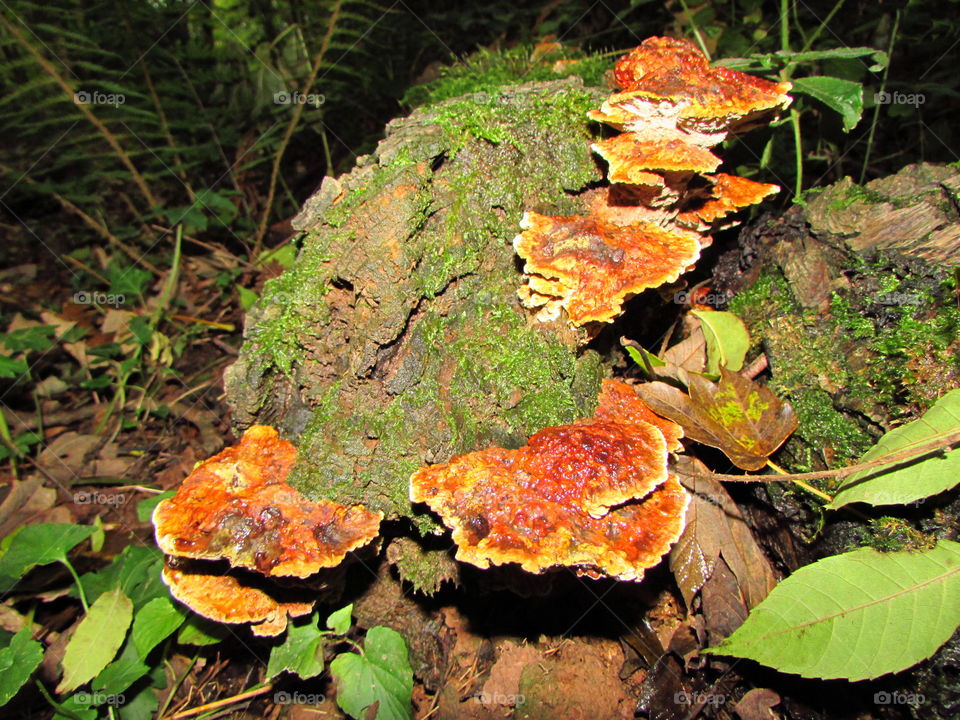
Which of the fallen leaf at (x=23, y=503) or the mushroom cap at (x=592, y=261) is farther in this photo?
the fallen leaf at (x=23, y=503)

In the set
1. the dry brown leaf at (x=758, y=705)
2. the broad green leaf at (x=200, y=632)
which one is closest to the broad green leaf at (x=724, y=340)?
the dry brown leaf at (x=758, y=705)

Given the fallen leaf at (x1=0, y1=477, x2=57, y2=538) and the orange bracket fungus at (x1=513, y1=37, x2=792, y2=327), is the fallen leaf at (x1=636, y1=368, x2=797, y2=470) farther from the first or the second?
the fallen leaf at (x1=0, y1=477, x2=57, y2=538)

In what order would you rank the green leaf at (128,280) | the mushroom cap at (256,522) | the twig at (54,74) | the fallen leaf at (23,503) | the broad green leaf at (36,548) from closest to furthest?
the mushroom cap at (256,522)
the broad green leaf at (36,548)
the fallen leaf at (23,503)
the twig at (54,74)
the green leaf at (128,280)

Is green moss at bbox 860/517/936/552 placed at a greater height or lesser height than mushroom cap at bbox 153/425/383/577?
lesser

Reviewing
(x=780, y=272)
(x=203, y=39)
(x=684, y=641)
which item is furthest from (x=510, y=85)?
(x=203, y=39)

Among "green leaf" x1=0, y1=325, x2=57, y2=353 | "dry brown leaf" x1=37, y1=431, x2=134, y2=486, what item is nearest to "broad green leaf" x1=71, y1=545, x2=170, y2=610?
"dry brown leaf" x1=37, y1=431, x2=134, y2=486

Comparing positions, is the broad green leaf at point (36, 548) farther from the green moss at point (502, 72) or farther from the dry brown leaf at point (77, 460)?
the green moss at point (502, 72)
